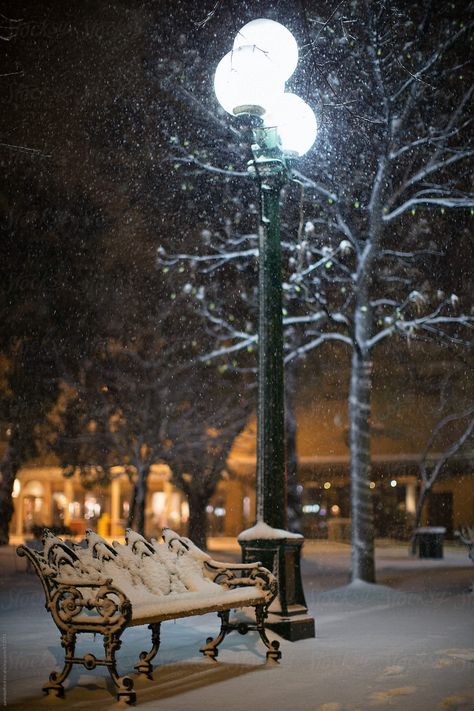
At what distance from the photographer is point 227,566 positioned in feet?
26.8

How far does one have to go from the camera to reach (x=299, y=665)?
7523 millimetres

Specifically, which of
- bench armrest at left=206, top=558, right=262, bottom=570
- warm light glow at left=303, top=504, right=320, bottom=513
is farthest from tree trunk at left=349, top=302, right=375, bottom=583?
warm light glow at left=303, top=504, right=320, bottom=513

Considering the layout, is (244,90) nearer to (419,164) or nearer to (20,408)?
(419,164)

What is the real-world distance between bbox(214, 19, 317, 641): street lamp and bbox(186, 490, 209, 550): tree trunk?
18.7 m

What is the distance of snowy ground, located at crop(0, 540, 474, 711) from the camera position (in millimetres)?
6082

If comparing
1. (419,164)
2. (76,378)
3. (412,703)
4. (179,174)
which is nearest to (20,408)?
(76,378)

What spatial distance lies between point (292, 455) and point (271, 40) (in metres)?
20.0

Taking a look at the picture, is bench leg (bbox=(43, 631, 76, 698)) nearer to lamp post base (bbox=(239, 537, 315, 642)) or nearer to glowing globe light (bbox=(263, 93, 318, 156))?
lamp post base (bbox=(239, 537, 315, 642))

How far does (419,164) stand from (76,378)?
42.7 feet

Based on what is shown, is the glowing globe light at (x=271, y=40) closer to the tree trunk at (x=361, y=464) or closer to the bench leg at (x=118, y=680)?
the bench leg at (x=118, y=680)

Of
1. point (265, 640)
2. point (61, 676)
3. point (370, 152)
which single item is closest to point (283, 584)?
point (265, 640)

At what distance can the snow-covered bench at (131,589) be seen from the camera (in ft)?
20.4

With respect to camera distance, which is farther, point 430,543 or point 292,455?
point 292,455

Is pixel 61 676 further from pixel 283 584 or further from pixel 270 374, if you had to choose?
pixel 270 374
